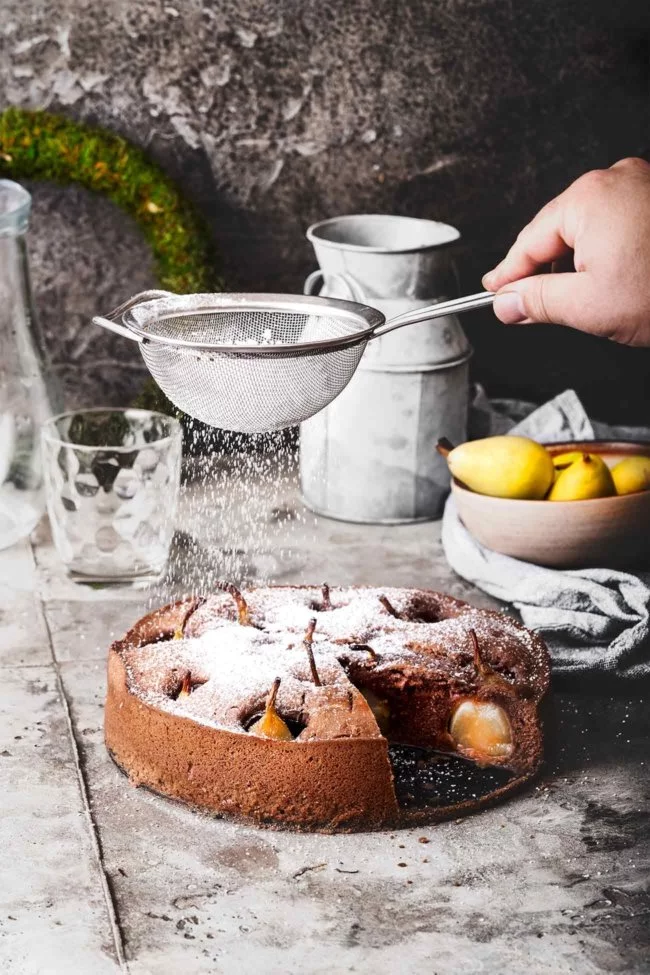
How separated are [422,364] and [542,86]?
80cm

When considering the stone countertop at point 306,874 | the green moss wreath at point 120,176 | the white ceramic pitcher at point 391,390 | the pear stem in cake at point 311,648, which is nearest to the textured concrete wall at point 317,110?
the green moss wreath at point 120,176

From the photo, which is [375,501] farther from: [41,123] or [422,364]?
[41,123]

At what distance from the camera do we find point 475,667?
1.69m

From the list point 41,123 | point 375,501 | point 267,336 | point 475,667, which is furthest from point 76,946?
point 41,123

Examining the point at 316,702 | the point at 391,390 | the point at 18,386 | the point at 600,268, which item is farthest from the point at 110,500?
the point at 600,268

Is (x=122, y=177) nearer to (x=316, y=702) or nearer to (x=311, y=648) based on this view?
(x=311, y=648)

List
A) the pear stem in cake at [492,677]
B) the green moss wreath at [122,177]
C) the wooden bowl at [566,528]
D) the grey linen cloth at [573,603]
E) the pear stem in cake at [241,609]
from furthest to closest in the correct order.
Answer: the green moss wreath at [122,177] → the wooden bowl at [566,528] → the grey linen cloth at [573,603] → the pear stem in cake at [241,609] → the pear stem in cake at [492,677]

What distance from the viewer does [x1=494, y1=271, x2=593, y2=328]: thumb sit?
159 centimetres

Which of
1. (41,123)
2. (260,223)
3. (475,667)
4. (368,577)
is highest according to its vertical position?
(41,123)

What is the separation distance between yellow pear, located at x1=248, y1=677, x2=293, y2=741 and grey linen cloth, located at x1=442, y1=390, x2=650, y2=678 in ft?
1.79

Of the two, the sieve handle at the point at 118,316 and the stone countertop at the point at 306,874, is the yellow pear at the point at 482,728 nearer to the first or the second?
the stone countertop at the point at 306,874

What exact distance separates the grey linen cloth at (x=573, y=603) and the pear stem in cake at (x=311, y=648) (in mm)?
427

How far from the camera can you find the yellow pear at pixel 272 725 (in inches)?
61.1

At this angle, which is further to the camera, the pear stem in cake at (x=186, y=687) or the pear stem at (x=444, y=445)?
the pear stem at (x=444, y=445)
